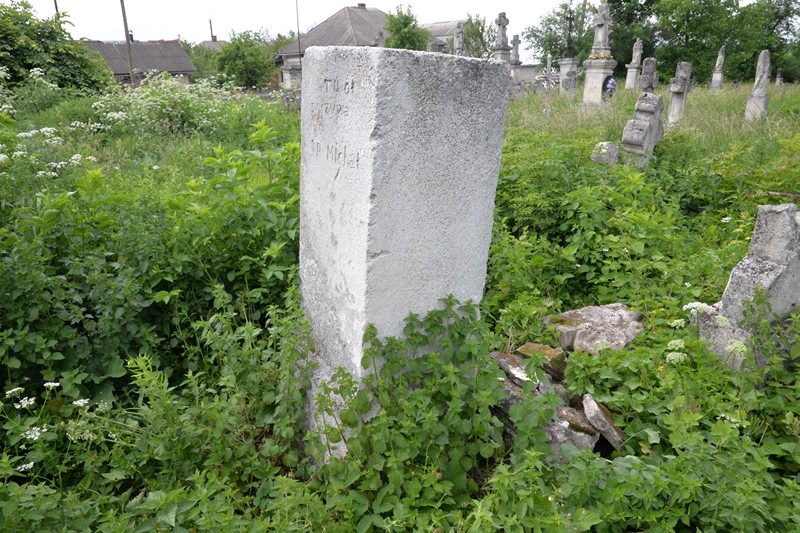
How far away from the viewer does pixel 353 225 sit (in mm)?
2346

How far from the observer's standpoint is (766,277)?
283 centimetres

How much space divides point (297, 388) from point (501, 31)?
1960cm

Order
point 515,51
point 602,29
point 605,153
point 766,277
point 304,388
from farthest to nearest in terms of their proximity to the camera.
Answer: point 515,51 → point 602,29 → point 605,153 → point 766,277 → point 304,388

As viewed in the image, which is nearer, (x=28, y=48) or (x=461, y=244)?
(x=461, y=244)

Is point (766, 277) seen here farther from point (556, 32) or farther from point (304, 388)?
point (556, 32)

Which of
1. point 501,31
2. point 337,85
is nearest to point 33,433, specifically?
point 337,85

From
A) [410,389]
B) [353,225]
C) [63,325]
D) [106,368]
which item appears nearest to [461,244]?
[353,225]

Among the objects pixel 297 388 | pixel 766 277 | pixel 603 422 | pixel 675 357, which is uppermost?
pixel 766 277

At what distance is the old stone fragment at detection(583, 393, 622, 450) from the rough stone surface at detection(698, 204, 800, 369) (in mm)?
790

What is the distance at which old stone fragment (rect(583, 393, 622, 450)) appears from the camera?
2.48 m

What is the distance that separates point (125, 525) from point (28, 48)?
13.2 metres

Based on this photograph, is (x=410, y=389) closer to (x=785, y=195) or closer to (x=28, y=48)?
(x=785, y=195)

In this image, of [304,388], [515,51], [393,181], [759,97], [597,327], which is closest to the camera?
[393,181]

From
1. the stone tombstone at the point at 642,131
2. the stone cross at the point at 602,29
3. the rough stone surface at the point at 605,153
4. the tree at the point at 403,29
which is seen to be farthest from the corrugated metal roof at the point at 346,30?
the rough stone surface at the point at 605,153
